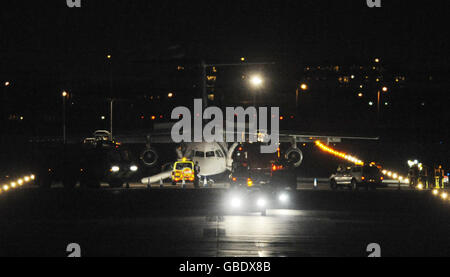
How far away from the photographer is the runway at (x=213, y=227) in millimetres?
14562

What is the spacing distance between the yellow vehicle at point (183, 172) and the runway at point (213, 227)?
16.8 m

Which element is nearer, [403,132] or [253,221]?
[253,221]

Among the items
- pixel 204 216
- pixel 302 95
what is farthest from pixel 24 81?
pixel 204 216

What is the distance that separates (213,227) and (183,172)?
1130 inches

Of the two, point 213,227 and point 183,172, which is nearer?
point 213,227

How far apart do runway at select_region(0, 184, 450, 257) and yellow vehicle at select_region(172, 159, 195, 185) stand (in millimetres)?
16767

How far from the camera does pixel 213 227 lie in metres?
18.9

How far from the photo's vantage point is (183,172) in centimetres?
4744

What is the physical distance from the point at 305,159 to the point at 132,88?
52.3m

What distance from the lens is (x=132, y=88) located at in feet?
431

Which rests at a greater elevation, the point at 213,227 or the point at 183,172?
the point at 183,172

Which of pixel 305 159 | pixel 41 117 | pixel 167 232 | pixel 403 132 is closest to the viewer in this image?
pixel 167 232
